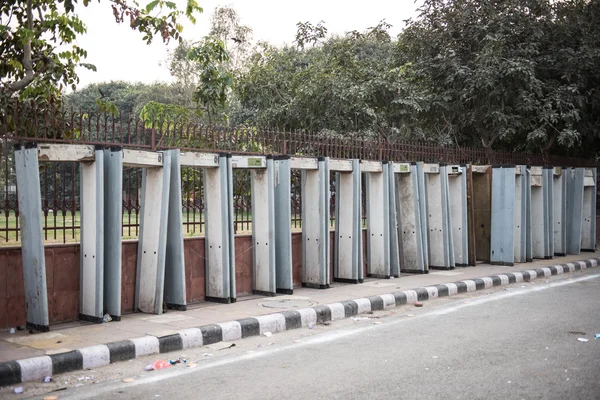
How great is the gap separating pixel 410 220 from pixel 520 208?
3.18 metres

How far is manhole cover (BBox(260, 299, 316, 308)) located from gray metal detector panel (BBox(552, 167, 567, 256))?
29.2 ft

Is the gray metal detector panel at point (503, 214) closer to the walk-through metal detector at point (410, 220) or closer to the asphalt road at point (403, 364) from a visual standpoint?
the walk-through metal detector at point (410, 220)

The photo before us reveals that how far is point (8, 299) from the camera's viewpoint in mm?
6816

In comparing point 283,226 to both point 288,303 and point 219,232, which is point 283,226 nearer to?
point 219,232

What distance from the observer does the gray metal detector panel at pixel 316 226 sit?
10.0 m

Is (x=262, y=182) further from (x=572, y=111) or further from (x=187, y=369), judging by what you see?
(x=572, y=111)

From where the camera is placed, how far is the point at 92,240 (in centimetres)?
720

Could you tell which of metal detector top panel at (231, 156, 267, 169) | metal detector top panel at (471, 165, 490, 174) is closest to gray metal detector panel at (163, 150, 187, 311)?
metal detector top panel at (231, 156, 267, 169)

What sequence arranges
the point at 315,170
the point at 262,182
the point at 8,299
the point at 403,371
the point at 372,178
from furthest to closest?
the point at 372,178 → the point at 315,170 → the point at 262,182 → the point at 8,299 → the point at 403,371

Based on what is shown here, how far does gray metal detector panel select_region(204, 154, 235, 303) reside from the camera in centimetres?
869

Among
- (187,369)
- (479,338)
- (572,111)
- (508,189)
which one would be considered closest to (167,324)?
(187,369)

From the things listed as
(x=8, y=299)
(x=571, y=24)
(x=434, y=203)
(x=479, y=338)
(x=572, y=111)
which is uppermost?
(x=571, y=24)

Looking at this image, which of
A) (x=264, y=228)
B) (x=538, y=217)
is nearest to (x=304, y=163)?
(x=264, y=228)

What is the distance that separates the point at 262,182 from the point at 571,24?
1252 cm
